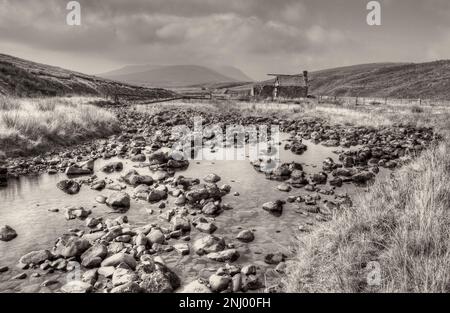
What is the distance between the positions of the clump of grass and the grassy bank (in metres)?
10.1

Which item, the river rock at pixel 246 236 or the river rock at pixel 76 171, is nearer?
the river rock at pixel 246 236

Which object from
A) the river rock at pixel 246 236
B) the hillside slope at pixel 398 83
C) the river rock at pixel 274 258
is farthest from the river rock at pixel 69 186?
the hillside slope at pixel 398 83

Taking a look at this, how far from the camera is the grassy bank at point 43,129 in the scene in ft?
35.9

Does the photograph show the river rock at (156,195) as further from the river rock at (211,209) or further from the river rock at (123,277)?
the river rock at (123,277)

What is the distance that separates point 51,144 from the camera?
12.0m

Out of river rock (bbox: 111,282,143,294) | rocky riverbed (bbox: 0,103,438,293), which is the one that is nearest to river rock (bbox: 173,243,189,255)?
rocky riverbed (bbox: 0,103,438,293)

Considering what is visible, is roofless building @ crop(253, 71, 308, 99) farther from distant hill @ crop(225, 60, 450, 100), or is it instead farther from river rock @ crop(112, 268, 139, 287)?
river rock @ crop(112, 268, 139, 287)

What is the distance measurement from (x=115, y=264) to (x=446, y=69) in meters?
96.4

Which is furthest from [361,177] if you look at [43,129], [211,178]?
[43,129]

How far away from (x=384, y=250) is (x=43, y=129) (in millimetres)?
12491

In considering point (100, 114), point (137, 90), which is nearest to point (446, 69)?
point (137, 90)

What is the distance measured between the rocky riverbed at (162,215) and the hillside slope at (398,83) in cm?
6626

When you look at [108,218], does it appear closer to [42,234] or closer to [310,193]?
[42,234]

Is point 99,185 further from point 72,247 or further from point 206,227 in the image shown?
point 206,227
